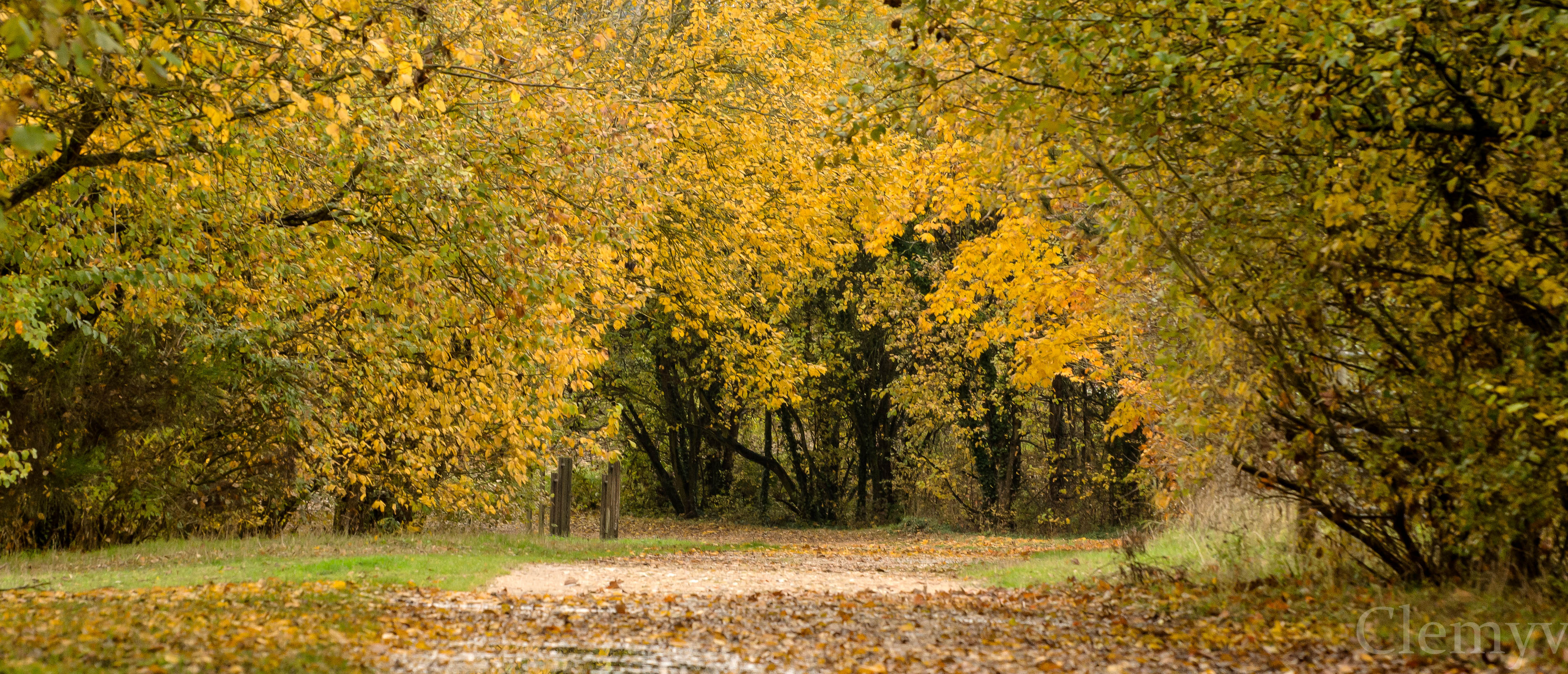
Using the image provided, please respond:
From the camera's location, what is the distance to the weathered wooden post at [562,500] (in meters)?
15.9

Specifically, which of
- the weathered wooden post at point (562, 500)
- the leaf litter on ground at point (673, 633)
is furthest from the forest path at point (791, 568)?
the weathered wooden post at point (562, 500)

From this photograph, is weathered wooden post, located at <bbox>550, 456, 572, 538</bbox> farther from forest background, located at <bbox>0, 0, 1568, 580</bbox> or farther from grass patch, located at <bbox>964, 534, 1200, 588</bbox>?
grass patch, located at <bbox>964, 534, 1200, 588</bbox>

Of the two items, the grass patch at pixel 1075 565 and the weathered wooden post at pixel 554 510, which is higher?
the weathered wooden post at pixel 554 510

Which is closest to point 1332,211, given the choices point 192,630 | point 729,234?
point 192,630

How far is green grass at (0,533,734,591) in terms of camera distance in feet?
28.1

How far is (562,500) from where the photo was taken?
16094 mm

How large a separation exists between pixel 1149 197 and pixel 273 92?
4.48m

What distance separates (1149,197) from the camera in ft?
21.1

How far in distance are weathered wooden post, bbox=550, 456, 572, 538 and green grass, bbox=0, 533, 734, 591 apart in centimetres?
161

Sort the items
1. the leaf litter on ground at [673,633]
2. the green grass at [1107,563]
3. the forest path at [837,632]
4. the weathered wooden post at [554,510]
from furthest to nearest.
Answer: the weathered wooden post at [554,510] < the green grass at [1107,563] < the forest path at [837,632] < the leaf litter on ground at [673,633]

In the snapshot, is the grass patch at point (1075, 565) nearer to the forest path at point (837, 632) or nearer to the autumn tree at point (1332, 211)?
the forest path at point (837, 632)

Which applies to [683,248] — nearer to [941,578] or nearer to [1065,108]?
[941,578]

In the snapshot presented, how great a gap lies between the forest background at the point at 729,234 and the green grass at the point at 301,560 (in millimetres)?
822

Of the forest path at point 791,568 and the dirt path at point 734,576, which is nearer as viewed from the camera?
the dirt path at point 734,576
